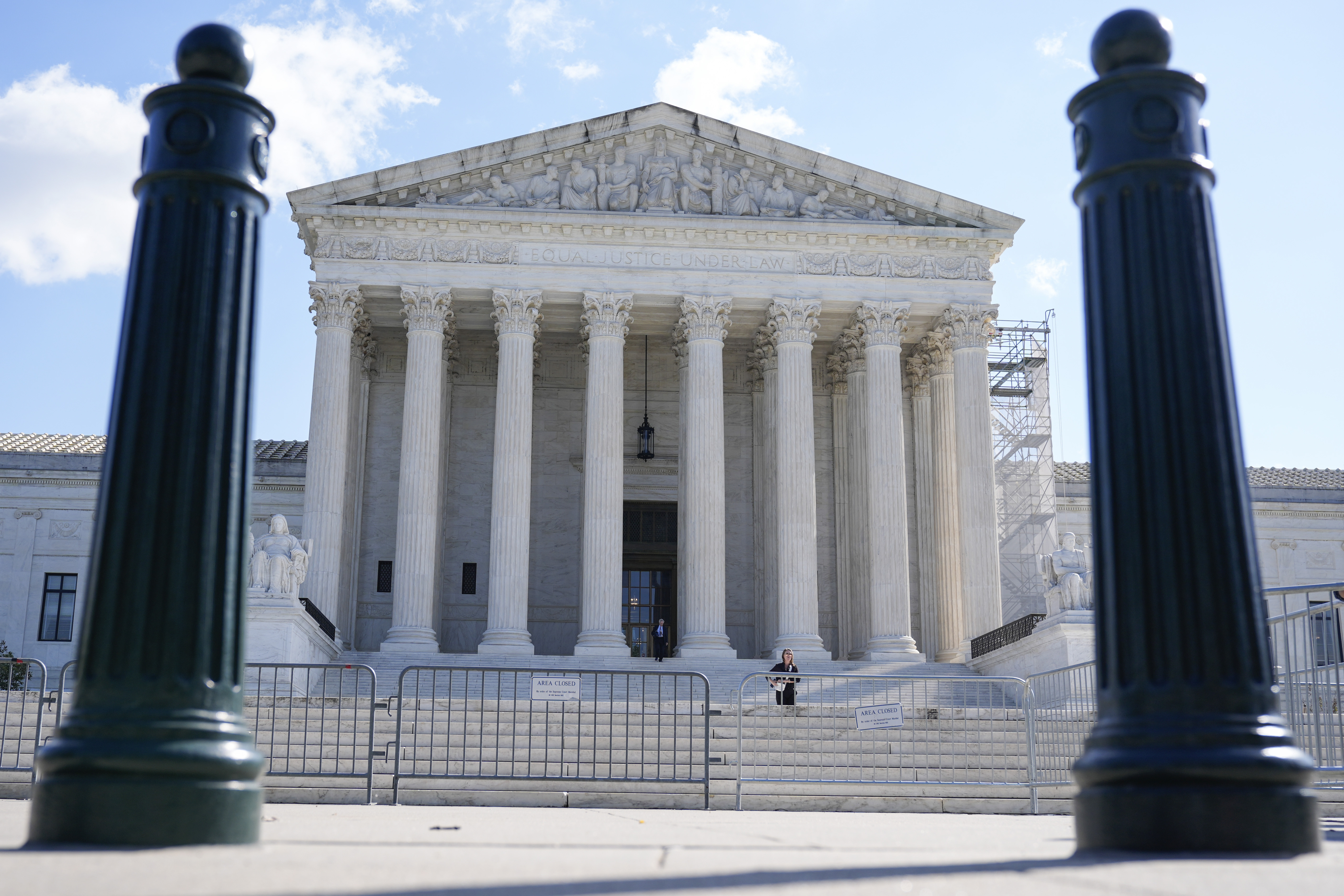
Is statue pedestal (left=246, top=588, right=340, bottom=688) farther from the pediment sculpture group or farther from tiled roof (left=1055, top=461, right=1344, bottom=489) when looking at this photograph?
tiled roof (left=1055, top=461, right=1344, bottom=489)

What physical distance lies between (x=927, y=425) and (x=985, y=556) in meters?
6.61

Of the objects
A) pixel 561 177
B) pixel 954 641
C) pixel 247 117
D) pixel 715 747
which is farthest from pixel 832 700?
pixel 561 177

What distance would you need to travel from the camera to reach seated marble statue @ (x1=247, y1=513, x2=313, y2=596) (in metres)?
27.9

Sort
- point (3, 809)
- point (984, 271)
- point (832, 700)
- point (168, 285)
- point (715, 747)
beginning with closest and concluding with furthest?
point (168, 285)
point (3, 809)
point (715, 747)
point (832, 700)
point (984, 271)

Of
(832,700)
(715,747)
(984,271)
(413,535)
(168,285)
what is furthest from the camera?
(984,271)

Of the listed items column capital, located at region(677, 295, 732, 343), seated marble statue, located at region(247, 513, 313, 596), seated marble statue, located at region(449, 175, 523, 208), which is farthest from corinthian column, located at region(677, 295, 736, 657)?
seated marble statue, located at region(247, 513, 313, 596)

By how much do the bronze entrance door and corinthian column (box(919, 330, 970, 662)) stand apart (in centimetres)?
826

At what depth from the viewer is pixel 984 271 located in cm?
3647

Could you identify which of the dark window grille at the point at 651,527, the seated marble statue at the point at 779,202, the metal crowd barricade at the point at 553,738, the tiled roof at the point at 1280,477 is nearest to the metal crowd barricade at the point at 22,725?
the metal crowd barricade at the point at 553,738

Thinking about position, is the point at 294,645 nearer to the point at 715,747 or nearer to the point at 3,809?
the point at 715,747

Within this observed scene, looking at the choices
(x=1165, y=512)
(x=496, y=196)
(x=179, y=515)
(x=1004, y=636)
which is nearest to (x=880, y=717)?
(x=1165, y=512)

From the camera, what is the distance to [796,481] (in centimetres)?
3500

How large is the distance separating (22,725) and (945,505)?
27.4m

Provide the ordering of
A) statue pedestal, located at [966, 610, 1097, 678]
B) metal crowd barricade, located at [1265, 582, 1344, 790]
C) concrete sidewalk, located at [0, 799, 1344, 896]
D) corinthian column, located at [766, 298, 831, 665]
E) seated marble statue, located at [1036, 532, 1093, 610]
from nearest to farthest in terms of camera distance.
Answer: concrete sidewalk, located at [0, 799, 1344, 896]
metal crowd barricade, located at [1265, 582, 1344, 790]
statue pedestal, located at [966, 610, 1097, 678]
seated marble statue, located at [1036, 532, 1093, 610]
corinthian column, located at [766, 298, 831, 665]
